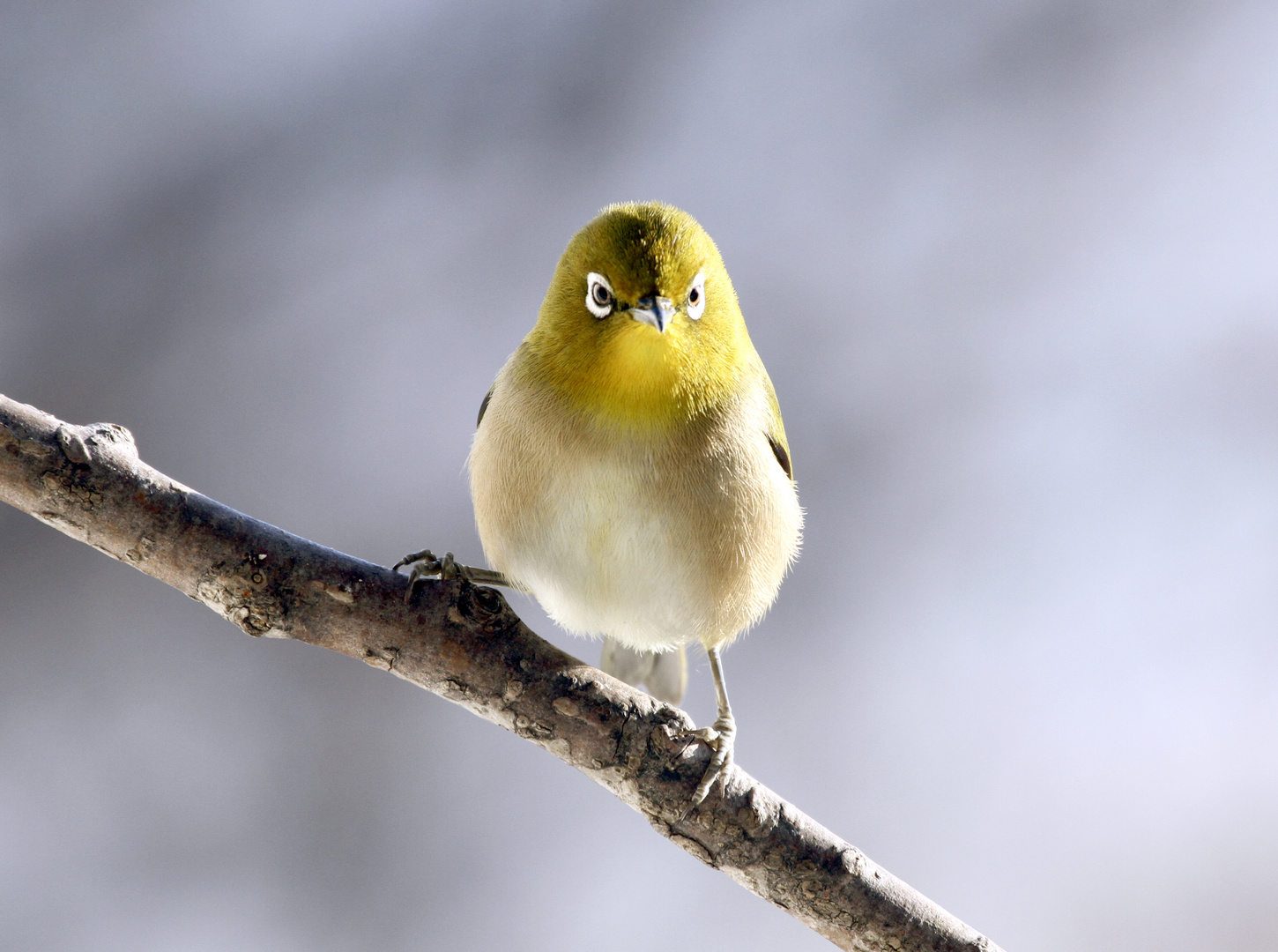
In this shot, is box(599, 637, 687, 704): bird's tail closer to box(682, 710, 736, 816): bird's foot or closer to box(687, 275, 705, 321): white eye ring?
box(682, 710, 736, 816): bird's foot

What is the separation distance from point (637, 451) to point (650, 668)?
710mm

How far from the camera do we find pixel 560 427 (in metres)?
1.43

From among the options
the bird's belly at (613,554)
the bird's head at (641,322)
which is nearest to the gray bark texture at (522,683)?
the bird's belly at (613,554)

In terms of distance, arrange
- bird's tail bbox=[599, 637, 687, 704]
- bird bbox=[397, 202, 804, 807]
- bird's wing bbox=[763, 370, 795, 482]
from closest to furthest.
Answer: bird bbox=[397, 202, 804, 807] → bird's wing bbox=[763, 370, 795, 482] → bird's tail bbox=[599, 637, 687, 704]

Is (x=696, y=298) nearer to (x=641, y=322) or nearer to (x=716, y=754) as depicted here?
(x=641, y=322)

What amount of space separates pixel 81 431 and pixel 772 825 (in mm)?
1103

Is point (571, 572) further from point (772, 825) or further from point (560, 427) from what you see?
point (772, 825)

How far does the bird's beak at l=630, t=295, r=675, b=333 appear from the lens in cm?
125

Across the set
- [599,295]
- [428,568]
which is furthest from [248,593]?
[599,295]

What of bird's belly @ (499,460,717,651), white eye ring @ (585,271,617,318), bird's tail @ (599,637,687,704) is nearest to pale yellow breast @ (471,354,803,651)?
bird's belly @ (499,460,717,651)

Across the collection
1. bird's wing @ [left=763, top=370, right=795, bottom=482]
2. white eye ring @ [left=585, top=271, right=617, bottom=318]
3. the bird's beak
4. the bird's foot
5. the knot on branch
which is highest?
bird's wing @ [left=763, top=370, right=795, bottom=482]

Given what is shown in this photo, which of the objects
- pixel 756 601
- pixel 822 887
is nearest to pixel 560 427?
pixel 756 601

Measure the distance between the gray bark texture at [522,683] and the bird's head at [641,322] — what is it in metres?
0.36

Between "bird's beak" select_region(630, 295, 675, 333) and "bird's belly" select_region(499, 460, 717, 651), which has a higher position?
"bird's beak" select_region(630, 295, 675, 333)
